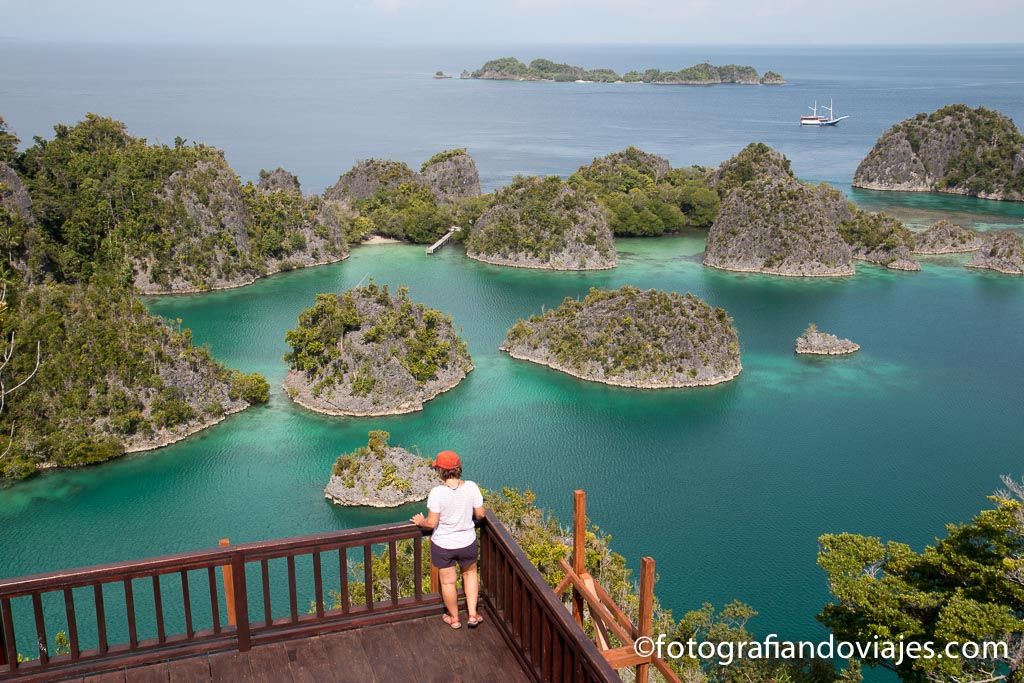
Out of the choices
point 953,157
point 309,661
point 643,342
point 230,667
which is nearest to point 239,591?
point 230,667

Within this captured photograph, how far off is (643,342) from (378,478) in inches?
460

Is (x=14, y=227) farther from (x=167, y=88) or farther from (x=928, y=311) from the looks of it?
(x=167, y=88)

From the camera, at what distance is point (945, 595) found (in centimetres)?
1141

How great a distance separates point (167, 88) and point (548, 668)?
177407 millimetres

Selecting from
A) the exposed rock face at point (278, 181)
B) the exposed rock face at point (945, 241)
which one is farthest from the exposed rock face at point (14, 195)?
the exposed rock face at point (945, 241)

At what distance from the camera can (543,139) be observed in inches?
→ 4033

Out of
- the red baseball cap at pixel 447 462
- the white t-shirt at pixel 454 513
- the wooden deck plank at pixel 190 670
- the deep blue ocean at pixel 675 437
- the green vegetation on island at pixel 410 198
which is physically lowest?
the deep blue ocean at pixel 675 437

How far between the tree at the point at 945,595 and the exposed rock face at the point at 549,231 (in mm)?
32654

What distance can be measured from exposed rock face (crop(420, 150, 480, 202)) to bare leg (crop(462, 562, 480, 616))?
54.6 m

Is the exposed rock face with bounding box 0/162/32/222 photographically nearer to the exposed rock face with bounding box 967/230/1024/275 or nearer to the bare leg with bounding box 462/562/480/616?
the bare leg with bounding box 462/562/480/616

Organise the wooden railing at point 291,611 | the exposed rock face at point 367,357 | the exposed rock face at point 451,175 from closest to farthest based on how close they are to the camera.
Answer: the wooden railing at point 291,611
the exposed rock face at point 367,357
the exposed rock face at point 451,175

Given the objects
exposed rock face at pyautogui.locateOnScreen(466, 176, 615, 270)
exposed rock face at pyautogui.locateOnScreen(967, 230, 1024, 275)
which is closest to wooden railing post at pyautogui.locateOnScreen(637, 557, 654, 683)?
exposed rock face at pyautogui.locateOnScreen(466, 176, 615, 270)

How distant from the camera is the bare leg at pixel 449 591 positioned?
725cm

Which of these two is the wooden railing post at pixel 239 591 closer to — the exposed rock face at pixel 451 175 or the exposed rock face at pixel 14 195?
the exposed rock face at pixel 14 195
